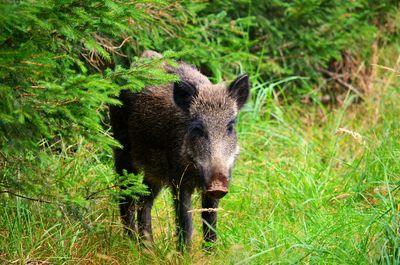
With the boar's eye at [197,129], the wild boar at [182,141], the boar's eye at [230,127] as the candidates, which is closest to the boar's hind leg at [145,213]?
the wild boar at [182,141]

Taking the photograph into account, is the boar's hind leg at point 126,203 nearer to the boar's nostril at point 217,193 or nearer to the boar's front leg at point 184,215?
the boar's front leg at point 184,215

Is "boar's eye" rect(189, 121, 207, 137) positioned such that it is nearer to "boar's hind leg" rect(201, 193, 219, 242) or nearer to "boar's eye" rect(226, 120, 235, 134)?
"boar's eye" rect(226, 120, 235, 134)

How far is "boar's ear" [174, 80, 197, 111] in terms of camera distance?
19.2ft

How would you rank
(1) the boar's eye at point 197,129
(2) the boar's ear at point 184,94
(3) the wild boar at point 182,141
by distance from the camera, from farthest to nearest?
(2) the boar's ear at point 184,94 → (1) the boar's eye at point 197,129 → (3) the wild boar at point 182,141

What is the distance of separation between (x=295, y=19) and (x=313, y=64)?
0.76 metres

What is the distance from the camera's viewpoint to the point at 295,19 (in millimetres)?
9648

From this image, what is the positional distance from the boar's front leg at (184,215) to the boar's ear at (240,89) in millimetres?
836

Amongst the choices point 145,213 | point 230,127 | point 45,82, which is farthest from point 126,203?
point 45,82

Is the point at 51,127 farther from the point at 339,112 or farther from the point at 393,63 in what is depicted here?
the point at 393,63

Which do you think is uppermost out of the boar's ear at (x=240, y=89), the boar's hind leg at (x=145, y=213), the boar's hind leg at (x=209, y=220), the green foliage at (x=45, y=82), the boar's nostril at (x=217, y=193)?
the green foliage at (x=45, y=82)

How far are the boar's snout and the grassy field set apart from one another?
314 millimetres

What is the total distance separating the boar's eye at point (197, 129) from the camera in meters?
5.73

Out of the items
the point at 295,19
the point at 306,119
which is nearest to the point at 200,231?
the point at 306,119

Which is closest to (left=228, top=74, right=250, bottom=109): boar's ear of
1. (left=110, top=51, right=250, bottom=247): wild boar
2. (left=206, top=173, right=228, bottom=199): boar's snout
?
(left=110, top=51, right=250, bottom=247): wild boar
